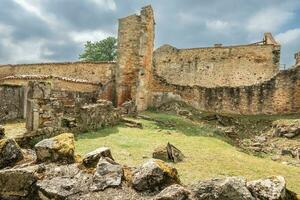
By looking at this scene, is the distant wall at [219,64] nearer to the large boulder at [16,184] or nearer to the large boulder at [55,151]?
the large boulder at [55,151]

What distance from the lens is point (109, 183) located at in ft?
19.3

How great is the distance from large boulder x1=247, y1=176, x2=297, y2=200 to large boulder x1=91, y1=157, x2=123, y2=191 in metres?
1.87

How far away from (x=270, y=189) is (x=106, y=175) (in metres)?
2.31

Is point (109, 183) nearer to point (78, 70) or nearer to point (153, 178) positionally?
point (153, 178)

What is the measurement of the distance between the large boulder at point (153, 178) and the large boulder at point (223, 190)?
20.2 inches

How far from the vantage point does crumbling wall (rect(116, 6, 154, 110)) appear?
795 inches

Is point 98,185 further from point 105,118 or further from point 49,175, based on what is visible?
point 105,118

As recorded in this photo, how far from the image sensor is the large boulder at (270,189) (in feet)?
17.1

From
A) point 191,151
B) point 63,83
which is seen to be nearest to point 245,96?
point 63,83

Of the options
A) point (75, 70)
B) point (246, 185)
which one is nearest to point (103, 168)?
point (246, 185)

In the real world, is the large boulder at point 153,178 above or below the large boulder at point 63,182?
above

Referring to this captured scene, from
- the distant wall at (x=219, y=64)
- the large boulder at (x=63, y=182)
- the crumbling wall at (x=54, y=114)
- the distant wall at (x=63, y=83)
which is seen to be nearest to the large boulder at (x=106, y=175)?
the large boulder at (x=63, y=182)

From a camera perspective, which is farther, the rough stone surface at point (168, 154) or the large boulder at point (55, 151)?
the rough stone surface at point (168, 154)

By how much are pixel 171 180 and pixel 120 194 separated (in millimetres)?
760
